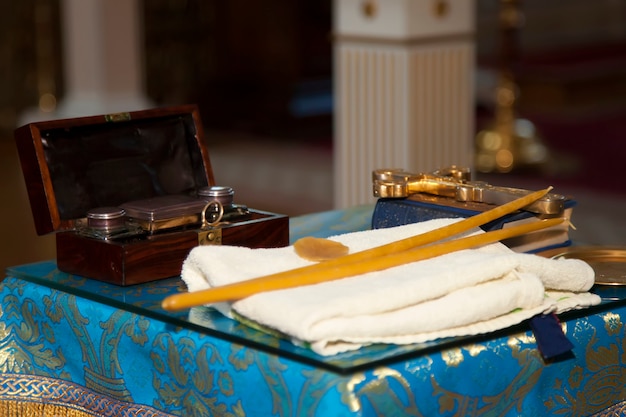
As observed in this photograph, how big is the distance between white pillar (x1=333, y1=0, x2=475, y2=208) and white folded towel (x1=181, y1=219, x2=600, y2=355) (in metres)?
2.46

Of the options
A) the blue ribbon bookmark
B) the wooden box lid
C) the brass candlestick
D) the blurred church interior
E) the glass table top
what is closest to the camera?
the glass table top

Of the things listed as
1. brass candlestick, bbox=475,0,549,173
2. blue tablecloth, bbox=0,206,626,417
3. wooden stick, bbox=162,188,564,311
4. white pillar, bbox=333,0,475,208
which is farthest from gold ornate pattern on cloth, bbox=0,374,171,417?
brass candlestick, bbox=475,0,549,173

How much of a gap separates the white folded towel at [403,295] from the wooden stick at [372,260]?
0.01m

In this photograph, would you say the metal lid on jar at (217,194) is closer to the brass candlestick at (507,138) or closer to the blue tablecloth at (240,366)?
the blue tablecloth at (240,366)

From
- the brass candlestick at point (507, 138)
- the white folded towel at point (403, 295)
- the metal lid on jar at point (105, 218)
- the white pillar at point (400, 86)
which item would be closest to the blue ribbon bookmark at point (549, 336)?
the white folded towel at point (403, 295)

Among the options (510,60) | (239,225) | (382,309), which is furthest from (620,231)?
(382,309)

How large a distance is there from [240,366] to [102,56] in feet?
15.4

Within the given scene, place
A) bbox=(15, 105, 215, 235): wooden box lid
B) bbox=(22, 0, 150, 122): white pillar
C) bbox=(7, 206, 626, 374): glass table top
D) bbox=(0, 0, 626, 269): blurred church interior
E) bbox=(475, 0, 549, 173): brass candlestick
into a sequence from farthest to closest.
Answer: bbox=(0, 0, 626, 269): blurred church interior < bbox=(22, 0, 150, 122): white pillar < bbox=(475, 0, 549, 173): brass candlestick < bbox=(15, 105, 215, 235): wooden box lid < bbox=(7, 206, 626, 374): glass table top

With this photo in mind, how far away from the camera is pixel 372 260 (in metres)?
1.42

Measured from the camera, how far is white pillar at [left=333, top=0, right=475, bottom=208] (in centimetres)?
393

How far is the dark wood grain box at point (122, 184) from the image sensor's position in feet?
5.18

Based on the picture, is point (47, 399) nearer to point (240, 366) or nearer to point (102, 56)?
point (240, 366)

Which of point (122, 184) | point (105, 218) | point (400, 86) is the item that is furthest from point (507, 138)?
point (105, 218)

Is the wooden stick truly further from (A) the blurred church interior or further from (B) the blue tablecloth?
(A) the blurred church interior
